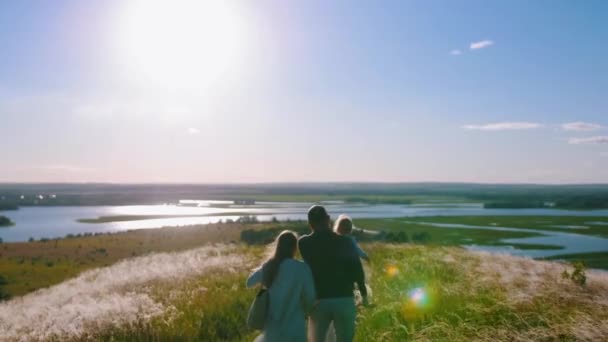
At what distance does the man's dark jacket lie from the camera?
23.8 ft

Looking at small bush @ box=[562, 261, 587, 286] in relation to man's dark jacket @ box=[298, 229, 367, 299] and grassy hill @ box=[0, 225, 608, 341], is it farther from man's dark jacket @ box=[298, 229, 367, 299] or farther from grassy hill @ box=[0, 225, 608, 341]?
man's dark jacket @ box=[298, 229, 367, 299]

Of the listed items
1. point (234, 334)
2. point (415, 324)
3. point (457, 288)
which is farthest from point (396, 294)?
point (234, 334)

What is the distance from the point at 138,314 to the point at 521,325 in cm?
722

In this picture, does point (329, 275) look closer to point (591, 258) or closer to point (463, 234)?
point (591, 258)

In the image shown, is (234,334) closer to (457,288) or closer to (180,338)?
(180,338)

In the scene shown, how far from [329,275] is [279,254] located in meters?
1.01

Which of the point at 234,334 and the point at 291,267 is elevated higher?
the point at 291,267

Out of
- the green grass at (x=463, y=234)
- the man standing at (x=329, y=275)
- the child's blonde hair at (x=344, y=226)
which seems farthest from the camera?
the green grass at (x=463, y=234)

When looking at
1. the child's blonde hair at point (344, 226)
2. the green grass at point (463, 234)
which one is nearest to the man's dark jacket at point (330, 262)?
the child's blonde hair at point (344, 226)

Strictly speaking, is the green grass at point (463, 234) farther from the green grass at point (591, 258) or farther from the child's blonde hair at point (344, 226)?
the child's blonde hair at point (344, 226)

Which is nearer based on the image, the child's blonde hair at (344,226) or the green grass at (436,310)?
the child's blonde hair at (344,226)

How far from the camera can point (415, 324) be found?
9234 mm

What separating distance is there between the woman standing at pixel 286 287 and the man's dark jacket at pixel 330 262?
1.97 ft

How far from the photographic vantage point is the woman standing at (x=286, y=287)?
258 inches
